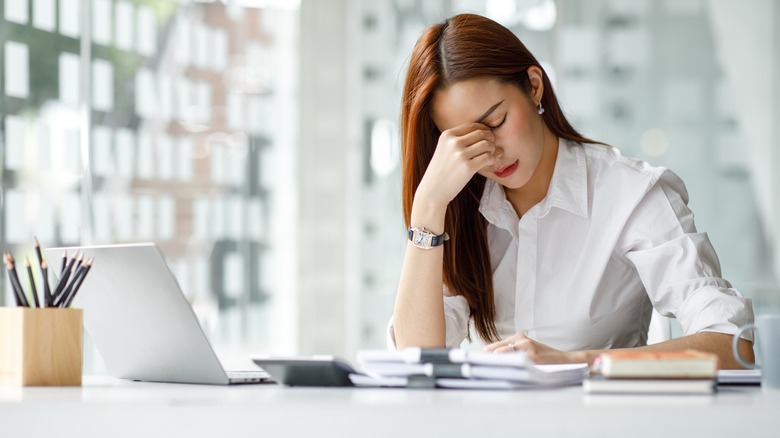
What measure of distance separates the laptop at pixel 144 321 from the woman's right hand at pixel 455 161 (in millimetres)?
517

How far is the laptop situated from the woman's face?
64 centimetres

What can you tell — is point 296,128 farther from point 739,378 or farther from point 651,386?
point 651,386

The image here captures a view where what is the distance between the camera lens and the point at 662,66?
402 centimetres

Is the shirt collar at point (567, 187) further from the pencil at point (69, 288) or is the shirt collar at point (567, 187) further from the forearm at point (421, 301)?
the pencil at point (69, 288)

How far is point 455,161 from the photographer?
1.59 m

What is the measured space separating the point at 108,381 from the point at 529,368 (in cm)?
66

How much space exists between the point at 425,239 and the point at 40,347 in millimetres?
685

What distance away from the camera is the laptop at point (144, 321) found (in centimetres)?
114

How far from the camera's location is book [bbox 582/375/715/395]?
33.3 inches

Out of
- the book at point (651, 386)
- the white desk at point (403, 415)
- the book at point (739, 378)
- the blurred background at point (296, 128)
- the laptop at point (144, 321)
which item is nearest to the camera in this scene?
the white desk at point (403, 415)

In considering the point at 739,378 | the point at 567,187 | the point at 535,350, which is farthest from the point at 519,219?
the point at 739,378

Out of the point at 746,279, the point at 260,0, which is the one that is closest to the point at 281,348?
the point at 260,0

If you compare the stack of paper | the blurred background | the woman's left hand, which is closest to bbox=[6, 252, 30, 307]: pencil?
the stack of paper

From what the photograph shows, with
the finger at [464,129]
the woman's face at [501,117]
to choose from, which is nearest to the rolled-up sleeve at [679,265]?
the woman's face at [501,117]
